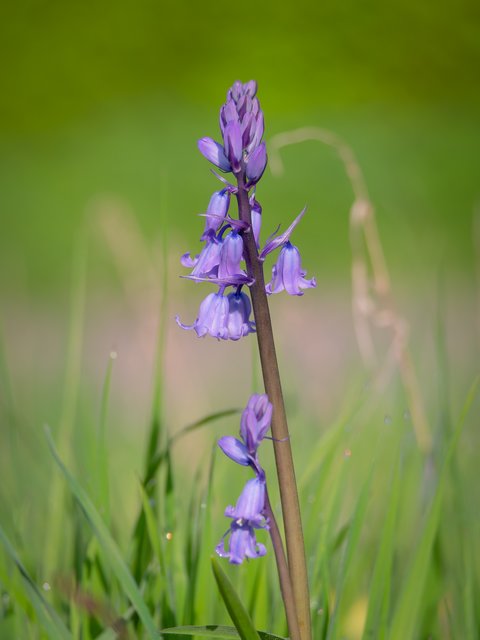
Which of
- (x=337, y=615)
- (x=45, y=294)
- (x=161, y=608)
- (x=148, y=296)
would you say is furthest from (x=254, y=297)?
(x=45, y=294)

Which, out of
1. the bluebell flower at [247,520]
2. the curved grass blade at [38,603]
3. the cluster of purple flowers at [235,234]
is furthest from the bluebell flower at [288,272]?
the curved grass blade at [38,603]

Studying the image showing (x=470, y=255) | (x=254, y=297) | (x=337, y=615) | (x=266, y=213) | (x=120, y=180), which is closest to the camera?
(x=254, y=297)

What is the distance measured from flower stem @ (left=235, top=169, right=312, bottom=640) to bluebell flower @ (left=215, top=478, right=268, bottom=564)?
1 centimetres

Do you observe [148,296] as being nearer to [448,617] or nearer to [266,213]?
[448,617]

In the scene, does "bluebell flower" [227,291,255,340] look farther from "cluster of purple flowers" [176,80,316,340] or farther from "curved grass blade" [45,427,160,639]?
"curved grass blade" [45,427,160,639]

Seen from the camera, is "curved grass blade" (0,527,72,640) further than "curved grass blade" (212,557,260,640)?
Yes

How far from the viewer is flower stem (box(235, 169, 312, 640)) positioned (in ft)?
1.42

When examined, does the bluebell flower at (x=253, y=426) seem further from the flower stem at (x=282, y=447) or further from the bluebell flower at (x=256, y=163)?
the bluebell flower at (x=256, y=163)

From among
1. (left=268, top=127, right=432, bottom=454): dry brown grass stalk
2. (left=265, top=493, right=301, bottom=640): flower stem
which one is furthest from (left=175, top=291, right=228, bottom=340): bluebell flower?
(left=268, top=127, right=432, bottom=454): dry brown grass stalk

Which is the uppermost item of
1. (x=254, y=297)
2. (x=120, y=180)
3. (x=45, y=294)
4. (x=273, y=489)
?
(x=120, y=180)

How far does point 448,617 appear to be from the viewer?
0.71 meters

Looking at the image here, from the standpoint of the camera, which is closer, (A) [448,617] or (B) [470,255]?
(A) [448,617]

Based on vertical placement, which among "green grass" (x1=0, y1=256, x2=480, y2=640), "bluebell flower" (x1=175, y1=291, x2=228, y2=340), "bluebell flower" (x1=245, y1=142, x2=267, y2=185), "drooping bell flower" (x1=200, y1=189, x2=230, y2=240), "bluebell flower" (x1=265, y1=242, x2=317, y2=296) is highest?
"bluebell flower" (x1=245, y1=142, x2=267, y2=185)

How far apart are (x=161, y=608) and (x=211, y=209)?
0.40 m
